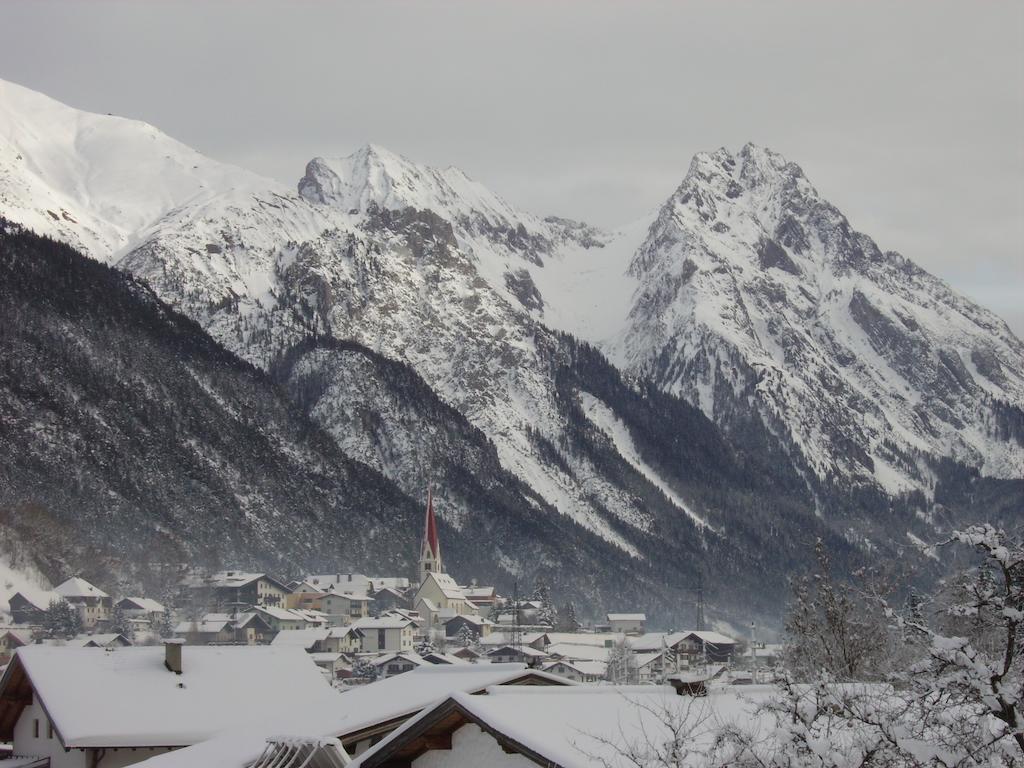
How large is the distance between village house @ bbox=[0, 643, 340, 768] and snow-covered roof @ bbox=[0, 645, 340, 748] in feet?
0.10

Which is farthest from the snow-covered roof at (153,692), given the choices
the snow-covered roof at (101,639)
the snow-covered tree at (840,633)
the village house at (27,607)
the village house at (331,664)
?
the village house at (27,607)

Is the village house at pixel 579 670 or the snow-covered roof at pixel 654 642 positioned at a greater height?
the snow-covered roof at pixel 654 642

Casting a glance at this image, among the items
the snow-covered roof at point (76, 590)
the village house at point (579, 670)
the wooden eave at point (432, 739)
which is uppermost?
the wooden eave at point (432, 739)

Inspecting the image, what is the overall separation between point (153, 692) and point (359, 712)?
56.0 ft

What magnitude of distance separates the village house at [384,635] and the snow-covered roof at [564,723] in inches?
6095

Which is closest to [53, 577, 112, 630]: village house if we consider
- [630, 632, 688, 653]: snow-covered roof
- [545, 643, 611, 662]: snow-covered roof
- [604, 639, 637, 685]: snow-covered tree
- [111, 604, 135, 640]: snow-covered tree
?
[111, 604, 135, 640]: snow-covered tree

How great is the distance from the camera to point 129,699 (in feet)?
158

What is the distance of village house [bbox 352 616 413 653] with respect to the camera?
184500 mm

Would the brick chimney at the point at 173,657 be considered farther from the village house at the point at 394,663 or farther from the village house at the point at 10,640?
the village house at the point at 394,663

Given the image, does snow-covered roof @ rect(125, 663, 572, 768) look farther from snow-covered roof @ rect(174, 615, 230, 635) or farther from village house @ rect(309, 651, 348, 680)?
snow-covered roof @ rect(174, 615, 230, 635)

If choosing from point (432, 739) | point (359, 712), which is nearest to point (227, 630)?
point (359, 712)

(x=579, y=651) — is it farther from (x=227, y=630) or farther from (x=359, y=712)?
(x=359, y=712)

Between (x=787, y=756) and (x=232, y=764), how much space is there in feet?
62.4

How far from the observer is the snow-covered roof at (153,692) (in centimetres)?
4638
